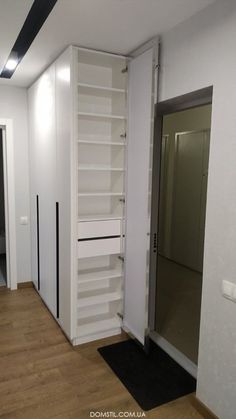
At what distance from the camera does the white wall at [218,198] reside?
1.77m

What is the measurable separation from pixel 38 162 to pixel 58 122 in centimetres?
86

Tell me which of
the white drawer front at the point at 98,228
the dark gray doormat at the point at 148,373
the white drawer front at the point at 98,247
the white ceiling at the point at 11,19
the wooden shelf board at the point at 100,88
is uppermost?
the white ceiling at the point at 11,19

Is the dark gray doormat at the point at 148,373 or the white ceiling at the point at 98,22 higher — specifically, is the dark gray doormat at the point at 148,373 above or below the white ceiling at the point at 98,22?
below

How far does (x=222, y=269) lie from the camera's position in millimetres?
1866

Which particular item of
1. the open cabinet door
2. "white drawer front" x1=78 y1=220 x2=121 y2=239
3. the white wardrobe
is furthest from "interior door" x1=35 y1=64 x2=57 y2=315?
the open cabinet door

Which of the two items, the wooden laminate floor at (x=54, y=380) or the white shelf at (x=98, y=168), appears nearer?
the wooden laminate floor at (x=54, y=380)

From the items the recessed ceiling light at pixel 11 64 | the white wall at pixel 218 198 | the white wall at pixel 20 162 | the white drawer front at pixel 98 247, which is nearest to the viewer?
the white wall at pixel 218 198

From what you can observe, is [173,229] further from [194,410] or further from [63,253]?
[194,410]

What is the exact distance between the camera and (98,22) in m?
2.10

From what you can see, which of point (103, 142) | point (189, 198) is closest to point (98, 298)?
point (103, 142)

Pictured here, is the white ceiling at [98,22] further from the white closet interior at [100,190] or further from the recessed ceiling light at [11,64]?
the white closet interior at [100,190]

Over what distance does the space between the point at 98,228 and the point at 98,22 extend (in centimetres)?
162

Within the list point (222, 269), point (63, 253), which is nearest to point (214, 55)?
point (222, 269)

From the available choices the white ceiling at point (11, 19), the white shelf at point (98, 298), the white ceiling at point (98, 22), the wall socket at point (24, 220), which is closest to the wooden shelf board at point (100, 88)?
the white ceiling at point (98, 22)
